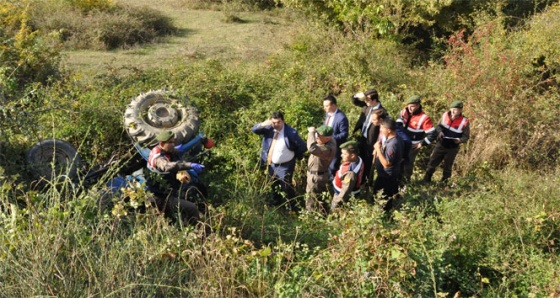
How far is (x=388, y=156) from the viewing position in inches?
229

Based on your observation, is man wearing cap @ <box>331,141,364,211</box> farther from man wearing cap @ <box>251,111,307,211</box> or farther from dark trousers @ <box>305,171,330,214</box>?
man wearing cap @ <box>251,111,307,211</box>

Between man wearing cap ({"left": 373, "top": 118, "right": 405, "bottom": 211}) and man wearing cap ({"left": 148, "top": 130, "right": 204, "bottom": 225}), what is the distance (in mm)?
2289

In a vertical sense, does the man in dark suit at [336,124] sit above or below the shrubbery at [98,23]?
below

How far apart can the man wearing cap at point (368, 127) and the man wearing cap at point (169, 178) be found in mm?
2555

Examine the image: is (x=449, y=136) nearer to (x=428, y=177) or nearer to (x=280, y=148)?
(x=428, y=177)

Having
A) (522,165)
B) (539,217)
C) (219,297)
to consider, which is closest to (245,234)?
(219,297)

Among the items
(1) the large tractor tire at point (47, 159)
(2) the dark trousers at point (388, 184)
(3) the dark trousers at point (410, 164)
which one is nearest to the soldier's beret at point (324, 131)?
(2) the dark trousers at point (388, 184)

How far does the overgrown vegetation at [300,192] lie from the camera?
3.78 m

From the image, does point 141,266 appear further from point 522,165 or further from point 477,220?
point 522,165

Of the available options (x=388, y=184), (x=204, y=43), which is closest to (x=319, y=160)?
(x=388, y=184)

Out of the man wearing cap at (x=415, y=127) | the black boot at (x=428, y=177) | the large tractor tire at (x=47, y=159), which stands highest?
the man wearing cap at (x=415, y=127)

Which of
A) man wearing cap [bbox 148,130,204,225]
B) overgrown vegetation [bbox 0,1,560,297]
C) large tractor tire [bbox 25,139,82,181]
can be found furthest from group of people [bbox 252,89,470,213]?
large tractor tire [bbox 25,139,82,181]

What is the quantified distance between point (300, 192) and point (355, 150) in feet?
5.41

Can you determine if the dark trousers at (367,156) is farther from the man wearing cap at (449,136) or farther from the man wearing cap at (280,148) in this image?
the man wearing cap at (280,148)
